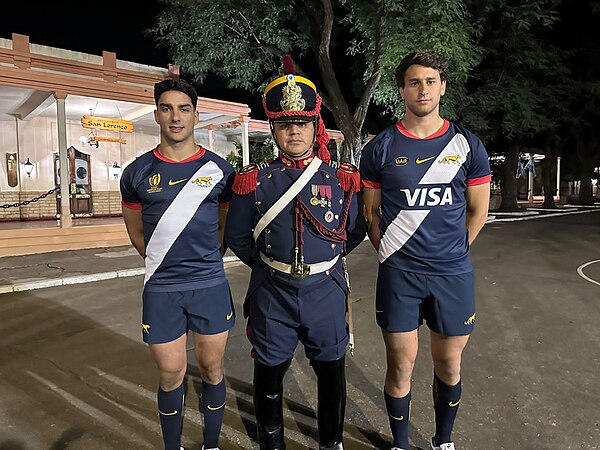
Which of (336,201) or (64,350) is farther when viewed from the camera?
(64,350)

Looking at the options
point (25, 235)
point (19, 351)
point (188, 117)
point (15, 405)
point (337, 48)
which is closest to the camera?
point (188, 117)

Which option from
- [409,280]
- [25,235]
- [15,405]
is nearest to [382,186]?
[409,280]

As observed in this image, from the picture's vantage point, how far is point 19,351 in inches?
180

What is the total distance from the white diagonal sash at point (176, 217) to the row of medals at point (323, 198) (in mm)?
573

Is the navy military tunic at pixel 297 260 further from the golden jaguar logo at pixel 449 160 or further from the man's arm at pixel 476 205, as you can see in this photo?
the man's arm at pixel 476 205

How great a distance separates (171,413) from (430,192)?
1.86m

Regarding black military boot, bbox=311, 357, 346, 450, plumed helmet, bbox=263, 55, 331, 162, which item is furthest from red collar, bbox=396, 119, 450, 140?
black military boot, bbox=311, 357, 346, 450

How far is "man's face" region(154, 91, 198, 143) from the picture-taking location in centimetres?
241

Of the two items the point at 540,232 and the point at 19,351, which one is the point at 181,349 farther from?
the point at 540,232

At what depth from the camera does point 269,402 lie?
8.07ft

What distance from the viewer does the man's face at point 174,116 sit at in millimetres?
2412

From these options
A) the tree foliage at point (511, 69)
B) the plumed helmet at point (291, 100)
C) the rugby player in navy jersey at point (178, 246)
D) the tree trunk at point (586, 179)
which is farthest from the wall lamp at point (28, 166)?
the tree trunk at point (586, 179)

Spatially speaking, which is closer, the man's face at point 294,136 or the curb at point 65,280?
the man's face at point 294,136

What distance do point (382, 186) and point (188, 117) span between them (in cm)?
113
